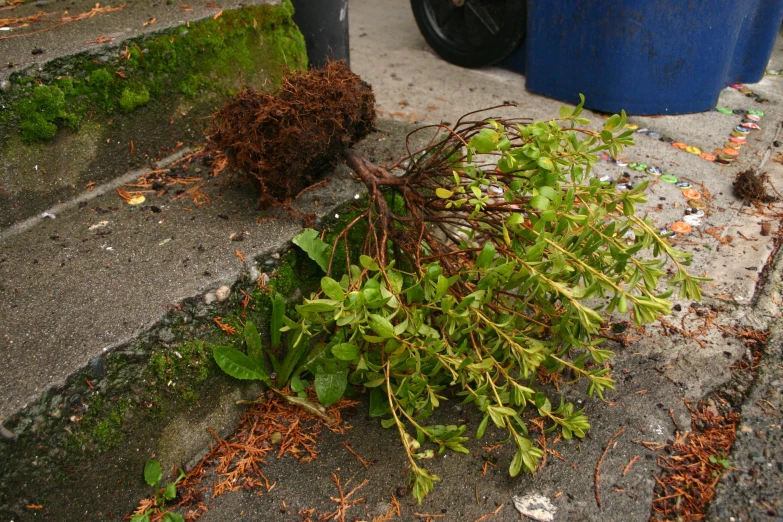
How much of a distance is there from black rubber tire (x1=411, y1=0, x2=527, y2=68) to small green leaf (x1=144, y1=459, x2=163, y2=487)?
12.6 feet

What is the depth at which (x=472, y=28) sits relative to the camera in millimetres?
4875

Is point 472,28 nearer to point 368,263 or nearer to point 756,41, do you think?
point 756,41

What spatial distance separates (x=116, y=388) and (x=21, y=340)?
325 mm

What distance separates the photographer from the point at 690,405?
230cm

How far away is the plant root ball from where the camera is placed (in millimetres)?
2412

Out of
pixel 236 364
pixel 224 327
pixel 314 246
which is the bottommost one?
pixel 236 364

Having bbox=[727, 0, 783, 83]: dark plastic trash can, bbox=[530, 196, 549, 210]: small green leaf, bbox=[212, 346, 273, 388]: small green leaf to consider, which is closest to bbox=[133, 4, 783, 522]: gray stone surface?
bbox=[212, 346, 273, 388]: small green leaf

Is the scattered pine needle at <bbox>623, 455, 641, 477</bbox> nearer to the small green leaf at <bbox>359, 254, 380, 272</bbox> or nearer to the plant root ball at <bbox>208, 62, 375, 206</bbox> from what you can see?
the small green leaf at <bbox>359, 254, 380, 272</bbox>

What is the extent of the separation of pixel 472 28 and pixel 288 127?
2960mm

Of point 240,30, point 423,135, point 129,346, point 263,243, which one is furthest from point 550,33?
point 129,346

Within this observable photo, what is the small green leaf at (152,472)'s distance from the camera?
78.8 inches

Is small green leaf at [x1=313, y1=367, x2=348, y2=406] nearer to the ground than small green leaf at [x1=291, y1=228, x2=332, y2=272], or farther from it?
nearer to the ground

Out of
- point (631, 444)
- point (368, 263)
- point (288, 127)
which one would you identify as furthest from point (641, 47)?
point (368, 263)

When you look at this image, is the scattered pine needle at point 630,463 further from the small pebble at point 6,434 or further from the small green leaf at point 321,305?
the small pebble at point 6,434
